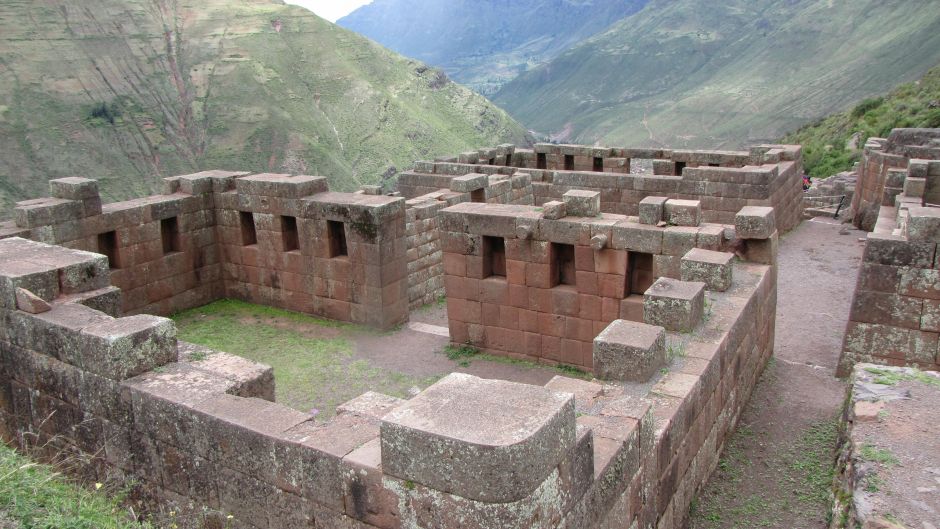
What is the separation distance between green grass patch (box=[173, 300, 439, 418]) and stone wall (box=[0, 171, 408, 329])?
342 mm

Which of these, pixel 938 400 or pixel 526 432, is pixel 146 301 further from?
pixel 938 400

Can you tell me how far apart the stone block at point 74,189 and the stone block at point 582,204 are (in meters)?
8.04

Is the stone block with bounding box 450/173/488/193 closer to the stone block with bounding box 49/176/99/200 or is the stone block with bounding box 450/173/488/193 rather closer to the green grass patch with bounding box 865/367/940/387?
the stone block with bounding box 49/176/99/200

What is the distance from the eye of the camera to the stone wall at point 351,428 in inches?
169

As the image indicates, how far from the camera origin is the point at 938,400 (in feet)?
20.8

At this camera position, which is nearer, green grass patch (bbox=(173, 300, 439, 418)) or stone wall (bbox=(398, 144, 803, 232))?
green grass patch (bbox=(173, 300, 439, 418))

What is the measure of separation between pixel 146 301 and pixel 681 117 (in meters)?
69.2

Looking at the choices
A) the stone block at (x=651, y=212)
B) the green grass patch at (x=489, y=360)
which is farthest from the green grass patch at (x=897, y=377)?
the green grass patch at (x=489, y=360)

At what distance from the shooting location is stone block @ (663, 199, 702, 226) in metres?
10.6

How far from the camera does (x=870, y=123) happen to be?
34500mm

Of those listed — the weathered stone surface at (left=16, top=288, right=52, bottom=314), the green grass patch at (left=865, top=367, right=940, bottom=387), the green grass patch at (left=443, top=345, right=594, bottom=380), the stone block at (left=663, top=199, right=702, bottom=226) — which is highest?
the stone block at (left=663, top=199, right=702, bottom=226)

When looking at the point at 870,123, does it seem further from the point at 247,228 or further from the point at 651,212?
the point at 247,228

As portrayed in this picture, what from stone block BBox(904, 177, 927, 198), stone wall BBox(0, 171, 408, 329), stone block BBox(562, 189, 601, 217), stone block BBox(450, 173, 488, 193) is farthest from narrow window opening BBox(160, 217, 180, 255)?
stone block BBox(904, 177, 927, 198)

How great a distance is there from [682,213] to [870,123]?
29413 mm
